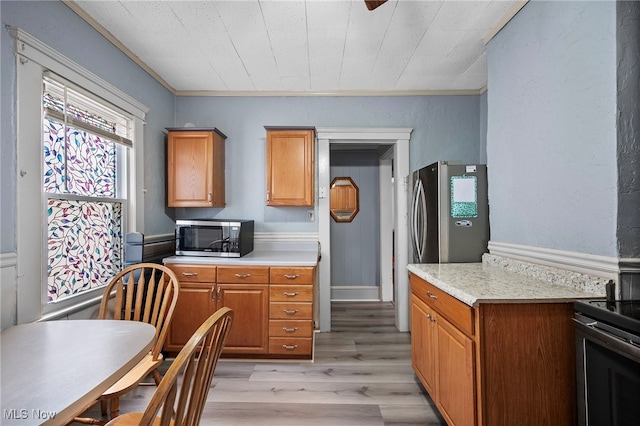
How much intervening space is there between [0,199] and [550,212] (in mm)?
2809

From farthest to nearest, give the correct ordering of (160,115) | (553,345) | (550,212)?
1. (160,115)
2. (550,212)
3. (553,345)

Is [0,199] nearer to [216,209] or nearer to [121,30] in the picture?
[121,30]

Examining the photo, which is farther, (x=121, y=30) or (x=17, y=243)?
(x=121, y=30)

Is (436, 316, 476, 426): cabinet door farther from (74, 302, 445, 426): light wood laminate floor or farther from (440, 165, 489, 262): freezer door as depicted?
(440, 165, 489, 262): freezer door

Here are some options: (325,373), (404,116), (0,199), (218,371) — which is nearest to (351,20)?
(404,116)

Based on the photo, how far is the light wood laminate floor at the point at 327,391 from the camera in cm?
185

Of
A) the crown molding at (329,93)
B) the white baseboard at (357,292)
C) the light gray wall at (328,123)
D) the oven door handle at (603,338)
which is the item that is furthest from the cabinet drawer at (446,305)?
the white baseboard at (357,292)

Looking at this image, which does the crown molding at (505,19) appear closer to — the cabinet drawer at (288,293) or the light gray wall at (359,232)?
the light gray wall at (359,232)

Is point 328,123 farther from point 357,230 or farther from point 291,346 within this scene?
point 291,346

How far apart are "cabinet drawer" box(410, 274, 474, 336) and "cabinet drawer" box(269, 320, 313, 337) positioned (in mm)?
993

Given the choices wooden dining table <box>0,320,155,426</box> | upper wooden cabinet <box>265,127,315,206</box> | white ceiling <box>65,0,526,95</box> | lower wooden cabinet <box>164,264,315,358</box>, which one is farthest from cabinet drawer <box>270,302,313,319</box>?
white ceiling <box>65,0,526,95</box>

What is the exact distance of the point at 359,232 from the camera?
14.4 feet

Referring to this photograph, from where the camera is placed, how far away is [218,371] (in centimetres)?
243

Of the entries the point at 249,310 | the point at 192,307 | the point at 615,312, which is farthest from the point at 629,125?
the point at 192,307
